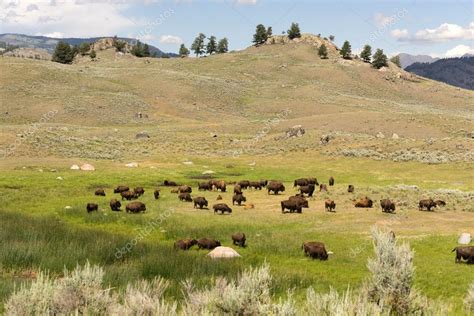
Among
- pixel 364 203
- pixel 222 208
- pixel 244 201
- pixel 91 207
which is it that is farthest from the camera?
pixel 244 201

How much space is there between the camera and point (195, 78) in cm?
14188

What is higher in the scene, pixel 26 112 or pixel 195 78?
pixel 195 78

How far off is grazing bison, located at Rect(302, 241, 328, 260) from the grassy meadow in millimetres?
466

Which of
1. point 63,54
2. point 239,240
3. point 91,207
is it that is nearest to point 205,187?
point 91,207

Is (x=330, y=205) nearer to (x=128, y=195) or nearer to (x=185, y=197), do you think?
(x=185, y=197)

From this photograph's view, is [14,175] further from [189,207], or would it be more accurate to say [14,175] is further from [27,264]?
[27,264]

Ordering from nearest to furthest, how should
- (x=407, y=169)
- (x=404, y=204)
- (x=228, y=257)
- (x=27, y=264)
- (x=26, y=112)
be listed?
(x=27, y=264) → (x=228, y=257) → (x=404, y=204) → (x=407, y=169) → (x=26, y=112)

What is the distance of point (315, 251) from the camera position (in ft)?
64.6

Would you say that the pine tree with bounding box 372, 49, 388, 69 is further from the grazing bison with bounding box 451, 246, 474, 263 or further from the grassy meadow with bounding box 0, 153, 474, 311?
the grazing bison with bounding box 451, 246, 474, 263

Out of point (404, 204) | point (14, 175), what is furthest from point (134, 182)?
point (404, 204)

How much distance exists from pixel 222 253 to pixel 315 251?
404 cm

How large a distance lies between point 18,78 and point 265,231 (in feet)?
366

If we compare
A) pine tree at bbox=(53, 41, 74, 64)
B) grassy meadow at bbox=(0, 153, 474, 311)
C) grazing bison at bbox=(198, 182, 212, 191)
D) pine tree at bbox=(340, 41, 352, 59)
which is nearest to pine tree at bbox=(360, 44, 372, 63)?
pine tree at bbox=(340, 41, 352, 59)

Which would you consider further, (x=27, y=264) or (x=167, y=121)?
(x=167, y=121)
